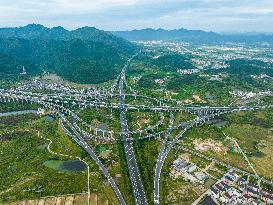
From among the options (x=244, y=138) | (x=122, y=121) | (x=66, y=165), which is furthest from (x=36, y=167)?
(x=244, y=138)

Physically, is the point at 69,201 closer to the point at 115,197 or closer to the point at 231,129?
the point at 115,197

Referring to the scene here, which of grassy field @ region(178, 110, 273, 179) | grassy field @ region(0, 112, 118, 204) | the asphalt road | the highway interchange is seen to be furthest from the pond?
grassy field @ region(178, 110, 273, 179)

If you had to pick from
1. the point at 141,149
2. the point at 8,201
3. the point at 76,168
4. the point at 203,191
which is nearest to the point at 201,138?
the point at 141,149

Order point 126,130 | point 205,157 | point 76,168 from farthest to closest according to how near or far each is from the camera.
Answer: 1. point 126,130
2. point 205,157
3. point 76,168

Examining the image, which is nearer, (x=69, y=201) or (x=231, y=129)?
(x=69, y=201)

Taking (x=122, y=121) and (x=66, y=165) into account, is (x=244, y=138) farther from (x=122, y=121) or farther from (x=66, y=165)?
(x=66, y=165)

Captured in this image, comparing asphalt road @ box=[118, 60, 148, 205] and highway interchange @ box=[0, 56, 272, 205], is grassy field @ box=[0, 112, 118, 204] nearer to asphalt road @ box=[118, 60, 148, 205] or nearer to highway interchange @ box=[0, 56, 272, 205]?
highway interchange @ box=[0, 56, 272, 205]

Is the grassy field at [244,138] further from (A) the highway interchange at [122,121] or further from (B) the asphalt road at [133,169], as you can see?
(B) the asphalt road at [133,169]
